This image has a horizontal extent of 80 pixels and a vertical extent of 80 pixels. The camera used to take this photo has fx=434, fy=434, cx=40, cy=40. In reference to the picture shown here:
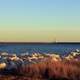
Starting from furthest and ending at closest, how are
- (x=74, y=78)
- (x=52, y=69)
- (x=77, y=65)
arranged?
1. (x=77, y=65)
2. (x=52, y=69)
3. (x=74, y=78)

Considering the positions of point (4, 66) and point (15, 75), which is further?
point (4, 66)

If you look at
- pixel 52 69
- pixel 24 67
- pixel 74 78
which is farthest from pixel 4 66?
pixel 74 78

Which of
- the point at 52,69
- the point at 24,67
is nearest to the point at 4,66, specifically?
the point at 24,67

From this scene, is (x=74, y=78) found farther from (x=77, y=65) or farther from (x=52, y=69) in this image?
(x=77, y=65)

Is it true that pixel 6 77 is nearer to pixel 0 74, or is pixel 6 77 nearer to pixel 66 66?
pixel 0 74

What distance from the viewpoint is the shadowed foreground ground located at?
82.8 ft

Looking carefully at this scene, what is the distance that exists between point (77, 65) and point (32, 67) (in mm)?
3371

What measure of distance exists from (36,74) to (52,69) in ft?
3.51

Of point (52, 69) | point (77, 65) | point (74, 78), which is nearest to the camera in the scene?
point (74, 78)

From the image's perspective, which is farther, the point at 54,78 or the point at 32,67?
the point at 32,67

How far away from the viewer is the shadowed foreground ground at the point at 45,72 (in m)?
25.2

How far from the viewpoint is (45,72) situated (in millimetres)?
26547

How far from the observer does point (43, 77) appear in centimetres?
2552

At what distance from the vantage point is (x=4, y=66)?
30547 millimetres
